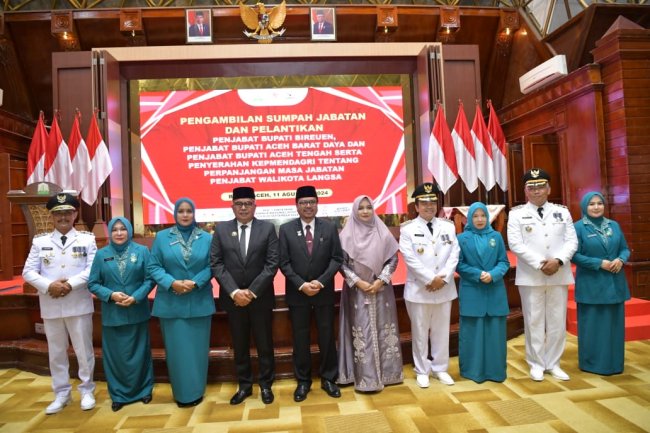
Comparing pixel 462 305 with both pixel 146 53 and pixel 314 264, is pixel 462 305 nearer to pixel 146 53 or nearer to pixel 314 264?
pixel 314 264

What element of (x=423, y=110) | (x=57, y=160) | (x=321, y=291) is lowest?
(x=321, y=291)

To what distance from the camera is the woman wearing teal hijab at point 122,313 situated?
2.66m

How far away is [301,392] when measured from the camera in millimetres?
2686

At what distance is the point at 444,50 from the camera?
536 centimetres

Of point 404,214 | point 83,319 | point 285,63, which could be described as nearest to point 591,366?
point 404,214

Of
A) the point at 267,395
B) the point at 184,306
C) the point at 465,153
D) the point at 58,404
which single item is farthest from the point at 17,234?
the point at 465,153

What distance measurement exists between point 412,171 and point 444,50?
5.16 ft

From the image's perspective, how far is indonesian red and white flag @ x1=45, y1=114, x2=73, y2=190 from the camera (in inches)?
192

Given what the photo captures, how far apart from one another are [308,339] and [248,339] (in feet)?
1.27

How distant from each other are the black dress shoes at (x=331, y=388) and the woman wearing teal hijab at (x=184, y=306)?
2.58 ft

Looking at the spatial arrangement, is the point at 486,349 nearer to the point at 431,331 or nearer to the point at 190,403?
the point at 431,331

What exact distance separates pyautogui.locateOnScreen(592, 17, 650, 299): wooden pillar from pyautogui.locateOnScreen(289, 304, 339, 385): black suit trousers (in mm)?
3846

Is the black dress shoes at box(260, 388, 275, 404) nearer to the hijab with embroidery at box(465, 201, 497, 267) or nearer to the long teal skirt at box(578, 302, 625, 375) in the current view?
Answer: the hijab with embroidery at box(465, 201, 497, 267)

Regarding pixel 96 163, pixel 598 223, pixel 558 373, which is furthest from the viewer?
pixel 96 163
